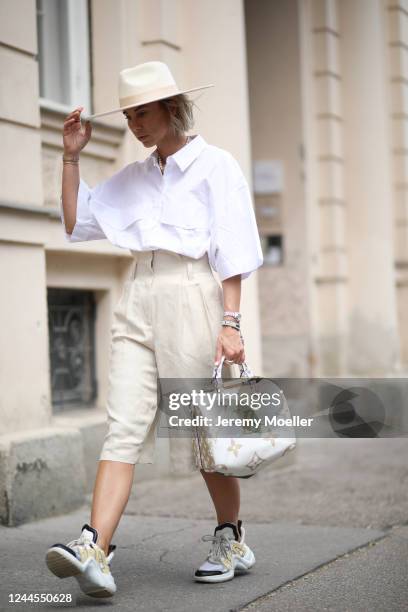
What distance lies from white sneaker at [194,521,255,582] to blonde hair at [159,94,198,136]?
4.78ft

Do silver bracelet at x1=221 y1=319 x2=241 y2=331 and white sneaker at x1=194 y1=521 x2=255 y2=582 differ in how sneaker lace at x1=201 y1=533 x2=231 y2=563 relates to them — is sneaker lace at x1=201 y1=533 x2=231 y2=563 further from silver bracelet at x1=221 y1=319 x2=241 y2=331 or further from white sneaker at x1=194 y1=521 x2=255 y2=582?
silver bracelet at x1=221 y1=319 x2=241 y2=331

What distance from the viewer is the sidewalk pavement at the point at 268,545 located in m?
3.52

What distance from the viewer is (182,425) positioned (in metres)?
3.61

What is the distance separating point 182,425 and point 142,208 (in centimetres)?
78

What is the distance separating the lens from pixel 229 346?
3508 millimetres

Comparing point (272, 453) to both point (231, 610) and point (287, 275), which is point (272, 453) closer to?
point (231, 610)

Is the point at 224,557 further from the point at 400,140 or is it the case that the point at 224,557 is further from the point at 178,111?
the point at 400,140

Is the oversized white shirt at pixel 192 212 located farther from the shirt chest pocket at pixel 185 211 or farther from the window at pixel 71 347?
the window at pixel 71 347

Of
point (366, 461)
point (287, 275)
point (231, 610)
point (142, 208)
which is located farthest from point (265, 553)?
point (287, 275)

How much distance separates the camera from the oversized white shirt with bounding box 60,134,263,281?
357 centimetres

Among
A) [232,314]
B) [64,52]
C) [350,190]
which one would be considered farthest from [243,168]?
[350,190]

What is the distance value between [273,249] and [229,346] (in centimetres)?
618

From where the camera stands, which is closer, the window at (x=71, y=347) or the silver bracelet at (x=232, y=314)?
the silver bracelet at (x=232, y=314)

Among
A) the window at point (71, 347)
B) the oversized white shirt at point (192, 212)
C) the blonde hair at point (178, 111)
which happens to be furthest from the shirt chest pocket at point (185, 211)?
the window at point (71, 347)
